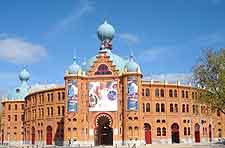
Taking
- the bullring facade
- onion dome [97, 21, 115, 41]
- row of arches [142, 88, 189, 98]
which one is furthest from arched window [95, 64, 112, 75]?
onion dome [97, 21, 115, 41]

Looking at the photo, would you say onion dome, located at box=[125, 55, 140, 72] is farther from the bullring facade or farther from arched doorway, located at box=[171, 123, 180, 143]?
arched doorway, located at box=[171, 123, 180, 143]

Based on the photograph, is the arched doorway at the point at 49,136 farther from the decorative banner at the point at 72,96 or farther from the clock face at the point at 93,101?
the clock face at the point at 93,101

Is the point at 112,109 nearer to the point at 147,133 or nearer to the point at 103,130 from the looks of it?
the point at 103,130

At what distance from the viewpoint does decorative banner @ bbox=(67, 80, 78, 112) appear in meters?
83.7

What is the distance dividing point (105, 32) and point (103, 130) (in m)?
23.5

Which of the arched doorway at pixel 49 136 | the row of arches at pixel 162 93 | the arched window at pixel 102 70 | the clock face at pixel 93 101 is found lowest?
the arched doorway at pixel 49 136

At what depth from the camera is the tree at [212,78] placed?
56156mm

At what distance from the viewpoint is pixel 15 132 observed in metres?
118

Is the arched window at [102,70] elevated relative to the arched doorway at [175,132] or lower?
elevated

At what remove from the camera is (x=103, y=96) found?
85.4 meters

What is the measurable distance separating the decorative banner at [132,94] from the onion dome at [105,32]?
1724 cm

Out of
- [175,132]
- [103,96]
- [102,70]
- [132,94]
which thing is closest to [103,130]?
[103,96]

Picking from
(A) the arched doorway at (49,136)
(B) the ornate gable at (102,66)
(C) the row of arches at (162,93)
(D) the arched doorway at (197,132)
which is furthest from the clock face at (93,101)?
(D) the arched doorway at (197,132)

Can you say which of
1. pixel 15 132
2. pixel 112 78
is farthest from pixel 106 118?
pixel 15 132
